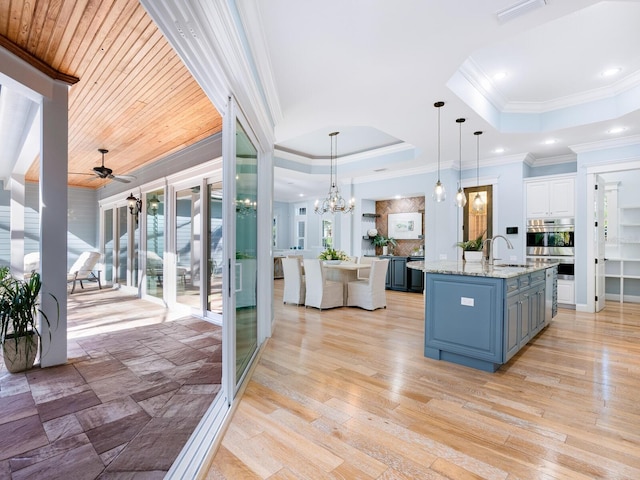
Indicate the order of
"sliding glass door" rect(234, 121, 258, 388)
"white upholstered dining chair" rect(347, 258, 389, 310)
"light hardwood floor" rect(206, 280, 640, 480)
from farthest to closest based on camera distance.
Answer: "white upholstered dining chair" rect(347, 258, 389, 310)
"sliding glass door" rect(234, 121, 258, 388)
"light hardwood floor" rect(206, 280, 640, 480)

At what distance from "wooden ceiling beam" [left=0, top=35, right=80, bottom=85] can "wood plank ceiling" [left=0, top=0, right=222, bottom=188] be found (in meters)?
0.04

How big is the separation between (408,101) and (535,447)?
345 cm

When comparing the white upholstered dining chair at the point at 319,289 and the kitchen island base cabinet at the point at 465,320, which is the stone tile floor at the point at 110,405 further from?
the kitchen island base cabinet at the point at 465,320

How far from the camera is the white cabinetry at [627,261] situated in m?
6.31

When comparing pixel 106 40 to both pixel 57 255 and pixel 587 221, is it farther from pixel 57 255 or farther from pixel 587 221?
pixel 587 221

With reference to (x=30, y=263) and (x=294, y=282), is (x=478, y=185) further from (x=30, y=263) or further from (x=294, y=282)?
(x=30, y=263)

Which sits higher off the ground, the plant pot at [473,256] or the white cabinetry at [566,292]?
the plant pot at [473,256]

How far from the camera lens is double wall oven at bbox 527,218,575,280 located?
5840 mm

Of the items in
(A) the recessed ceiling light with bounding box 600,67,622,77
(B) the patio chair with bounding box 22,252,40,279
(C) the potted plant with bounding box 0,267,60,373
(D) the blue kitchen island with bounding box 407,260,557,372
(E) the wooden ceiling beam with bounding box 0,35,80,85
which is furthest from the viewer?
(B) the patio chair with bounding box 22,252,40,279

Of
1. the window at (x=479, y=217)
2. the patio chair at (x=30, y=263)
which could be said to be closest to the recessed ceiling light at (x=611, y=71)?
the window at (x=479, y=217)

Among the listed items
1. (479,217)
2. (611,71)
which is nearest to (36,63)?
(611,71)

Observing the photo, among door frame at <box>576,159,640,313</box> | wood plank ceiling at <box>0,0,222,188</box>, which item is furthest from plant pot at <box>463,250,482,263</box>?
wood plank ceiling at <box>0,0,222,188</box>

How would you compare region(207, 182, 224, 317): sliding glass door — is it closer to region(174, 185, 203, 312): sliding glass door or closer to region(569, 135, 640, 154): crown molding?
region(174, 185, 203, 312): sliding glass door

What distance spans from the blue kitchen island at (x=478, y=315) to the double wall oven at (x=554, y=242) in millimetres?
2894
